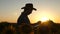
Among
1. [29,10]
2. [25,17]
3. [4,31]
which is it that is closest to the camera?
[4,31]

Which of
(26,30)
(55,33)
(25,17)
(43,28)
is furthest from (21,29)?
(25,17)

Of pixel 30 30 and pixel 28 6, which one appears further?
pixel 28 6

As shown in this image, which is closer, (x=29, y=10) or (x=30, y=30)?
(x=30, y=30)

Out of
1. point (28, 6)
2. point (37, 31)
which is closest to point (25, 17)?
point (28, 6)

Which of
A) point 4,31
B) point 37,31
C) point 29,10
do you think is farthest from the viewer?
point 29,10

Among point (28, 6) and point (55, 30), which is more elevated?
point (28, 6)

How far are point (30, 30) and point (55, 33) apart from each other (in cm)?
49

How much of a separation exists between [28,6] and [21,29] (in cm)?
70

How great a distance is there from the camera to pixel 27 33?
357cm

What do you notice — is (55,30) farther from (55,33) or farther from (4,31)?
(4,31)

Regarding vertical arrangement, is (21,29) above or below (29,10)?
below

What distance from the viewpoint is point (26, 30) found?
11.7ft

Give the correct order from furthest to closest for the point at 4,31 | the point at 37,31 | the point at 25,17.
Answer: the point at 25,17
the point at 37,31
the point at 4,31

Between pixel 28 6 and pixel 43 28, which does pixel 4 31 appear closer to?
pixel 43 28
